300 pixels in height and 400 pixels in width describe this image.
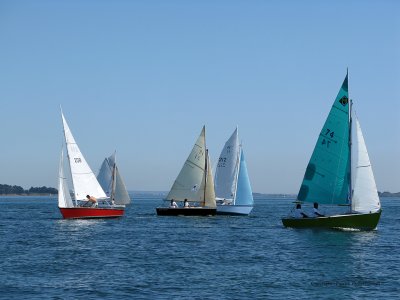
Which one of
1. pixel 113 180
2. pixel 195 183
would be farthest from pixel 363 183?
pixel 113 180

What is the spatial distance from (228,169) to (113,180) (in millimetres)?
25154

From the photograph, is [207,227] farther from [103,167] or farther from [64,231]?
[103,167]

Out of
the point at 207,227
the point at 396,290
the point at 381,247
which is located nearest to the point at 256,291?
the point at 396,290

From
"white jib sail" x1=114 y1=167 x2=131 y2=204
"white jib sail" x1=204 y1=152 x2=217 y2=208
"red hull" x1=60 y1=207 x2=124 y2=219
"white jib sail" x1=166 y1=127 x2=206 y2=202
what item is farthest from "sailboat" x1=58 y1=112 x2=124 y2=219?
"white jib sail" x1=114 y1=167 x2=131 y2=204

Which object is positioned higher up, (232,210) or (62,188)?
(62,188)

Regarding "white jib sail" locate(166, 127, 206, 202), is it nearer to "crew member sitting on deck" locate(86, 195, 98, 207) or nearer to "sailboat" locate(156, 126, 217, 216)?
"sailboat" locate(156, 126, 217, 216)

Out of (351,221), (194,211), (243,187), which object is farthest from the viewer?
(243,187)

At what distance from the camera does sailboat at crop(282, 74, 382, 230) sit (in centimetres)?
5044

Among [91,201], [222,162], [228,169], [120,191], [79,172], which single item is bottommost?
[91,201]

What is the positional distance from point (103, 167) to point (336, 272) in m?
76.9

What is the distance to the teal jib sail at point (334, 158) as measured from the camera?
171 feet

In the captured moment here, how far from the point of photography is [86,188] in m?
68.6

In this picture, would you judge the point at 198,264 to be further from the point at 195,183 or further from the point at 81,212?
the point at 195,183

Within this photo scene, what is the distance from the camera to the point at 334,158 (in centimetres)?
5288
